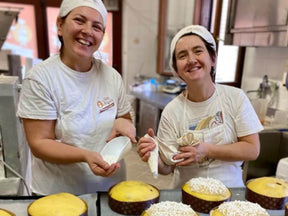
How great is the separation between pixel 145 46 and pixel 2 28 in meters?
2.42

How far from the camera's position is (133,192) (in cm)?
96

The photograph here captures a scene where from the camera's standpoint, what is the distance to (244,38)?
2.29 m

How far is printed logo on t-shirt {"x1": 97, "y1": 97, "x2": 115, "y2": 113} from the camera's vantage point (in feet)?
3.57

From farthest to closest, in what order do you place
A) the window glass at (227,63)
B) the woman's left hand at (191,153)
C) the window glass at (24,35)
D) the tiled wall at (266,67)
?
the window glass at (24,35), the window glass at (227,63), the tiled wall at (266,67), the woman's left hand at (191,153)

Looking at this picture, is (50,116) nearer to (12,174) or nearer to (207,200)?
(12,174)

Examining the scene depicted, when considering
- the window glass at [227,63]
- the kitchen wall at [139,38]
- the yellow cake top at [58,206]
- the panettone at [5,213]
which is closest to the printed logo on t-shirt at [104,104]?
the yellow cake top at [58,206]

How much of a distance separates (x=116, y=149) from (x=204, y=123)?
415 millimetres

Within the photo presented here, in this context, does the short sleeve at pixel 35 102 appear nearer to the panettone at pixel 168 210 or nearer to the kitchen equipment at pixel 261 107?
the panettone at pixel 168 210

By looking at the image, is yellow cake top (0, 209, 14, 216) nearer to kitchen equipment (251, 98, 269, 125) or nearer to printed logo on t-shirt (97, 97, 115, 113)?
printed logo on t-shirt (97, 97, 115, 113)

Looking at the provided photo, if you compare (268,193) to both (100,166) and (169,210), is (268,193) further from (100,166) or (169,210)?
(100,166)

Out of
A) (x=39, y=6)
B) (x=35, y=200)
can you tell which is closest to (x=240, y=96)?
(x=35, y=200)

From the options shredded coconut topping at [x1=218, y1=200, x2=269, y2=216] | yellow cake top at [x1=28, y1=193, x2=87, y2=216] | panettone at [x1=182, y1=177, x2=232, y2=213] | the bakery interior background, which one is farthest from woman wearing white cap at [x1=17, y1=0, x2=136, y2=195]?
the bakery interior background

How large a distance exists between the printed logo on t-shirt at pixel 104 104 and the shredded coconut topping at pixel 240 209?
0.58 m

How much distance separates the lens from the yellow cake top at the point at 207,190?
3.14ft
